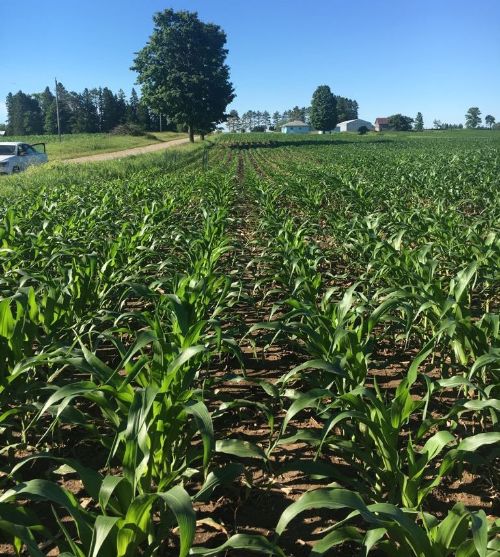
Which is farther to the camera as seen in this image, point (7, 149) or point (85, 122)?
point (85, 122)

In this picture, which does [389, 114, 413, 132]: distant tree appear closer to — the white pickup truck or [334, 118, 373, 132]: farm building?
[334, 118, 373, 132]: farm building

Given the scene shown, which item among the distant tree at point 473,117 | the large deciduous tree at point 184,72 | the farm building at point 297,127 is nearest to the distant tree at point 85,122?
the large deciduous tree at point 184,72

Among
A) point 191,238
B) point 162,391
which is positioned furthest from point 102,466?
point 191,238

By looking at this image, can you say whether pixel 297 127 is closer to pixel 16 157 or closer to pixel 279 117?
pixel 279 117

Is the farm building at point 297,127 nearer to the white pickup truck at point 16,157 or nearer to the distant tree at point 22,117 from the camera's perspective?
the distant tree at point 22,117

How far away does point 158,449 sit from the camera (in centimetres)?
198

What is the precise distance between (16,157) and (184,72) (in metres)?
25.0

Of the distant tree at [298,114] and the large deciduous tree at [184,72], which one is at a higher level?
the distant tree at [298,114]

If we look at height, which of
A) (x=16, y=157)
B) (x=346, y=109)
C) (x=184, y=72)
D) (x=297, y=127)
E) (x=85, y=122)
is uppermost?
(x=346, y=109)

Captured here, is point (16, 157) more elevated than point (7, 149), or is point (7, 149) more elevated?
point (7, 149)

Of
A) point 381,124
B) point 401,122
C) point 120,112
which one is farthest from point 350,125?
point 120,112

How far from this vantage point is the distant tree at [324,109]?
308 ft

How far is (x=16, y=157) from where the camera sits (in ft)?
63.0

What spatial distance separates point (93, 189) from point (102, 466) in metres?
8.90
